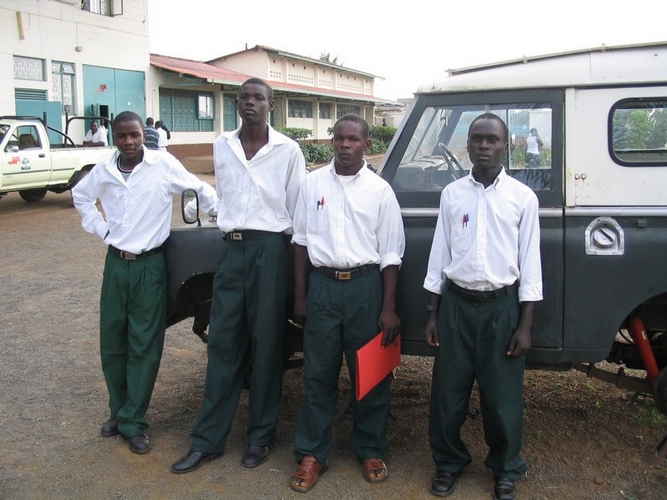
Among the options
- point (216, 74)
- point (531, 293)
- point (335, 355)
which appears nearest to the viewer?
point (531, 293)

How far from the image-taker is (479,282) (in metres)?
3.15

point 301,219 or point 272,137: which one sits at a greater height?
point 272,137

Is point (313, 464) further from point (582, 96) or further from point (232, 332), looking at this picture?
point (582, 96)

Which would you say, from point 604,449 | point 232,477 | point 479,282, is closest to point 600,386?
point 604,449

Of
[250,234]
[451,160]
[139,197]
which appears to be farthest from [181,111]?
[451,160]

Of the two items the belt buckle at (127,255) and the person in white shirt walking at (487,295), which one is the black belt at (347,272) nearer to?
the person in white shirt walking at (487,295)

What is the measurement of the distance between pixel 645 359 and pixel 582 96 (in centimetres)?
141

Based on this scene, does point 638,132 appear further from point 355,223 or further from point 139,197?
point 139,197

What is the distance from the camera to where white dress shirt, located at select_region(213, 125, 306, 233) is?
3.57 meters

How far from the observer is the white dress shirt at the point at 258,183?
141 inches

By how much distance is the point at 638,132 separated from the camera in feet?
11.0

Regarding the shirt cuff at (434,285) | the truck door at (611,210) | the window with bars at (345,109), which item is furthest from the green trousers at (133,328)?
the window with bars at (345,109)

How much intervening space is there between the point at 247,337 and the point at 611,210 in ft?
6.61

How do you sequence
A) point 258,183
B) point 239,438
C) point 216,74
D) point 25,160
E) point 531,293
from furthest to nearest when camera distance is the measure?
point 216,74 → point 25,160 → point 239,438 → point 258,183 → point 531,293
